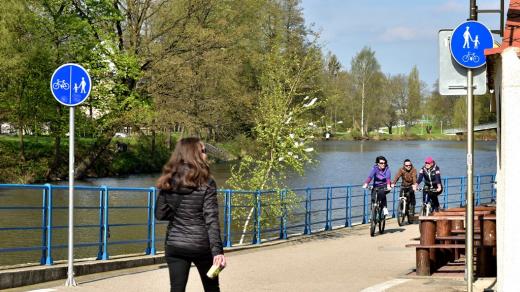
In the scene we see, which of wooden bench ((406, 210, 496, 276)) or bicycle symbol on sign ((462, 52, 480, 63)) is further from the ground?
bicycle symbol on sign ((462, 52, 480, 63))

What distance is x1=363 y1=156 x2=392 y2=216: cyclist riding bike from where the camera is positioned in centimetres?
1902

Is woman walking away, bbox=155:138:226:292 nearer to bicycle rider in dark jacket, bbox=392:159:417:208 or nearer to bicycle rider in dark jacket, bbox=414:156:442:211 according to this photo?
bicycle rider in dark jacket, bbox=414:156:442:211

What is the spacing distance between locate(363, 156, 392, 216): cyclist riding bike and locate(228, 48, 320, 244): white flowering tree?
1.63 metres

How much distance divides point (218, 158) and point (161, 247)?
38.6 metres

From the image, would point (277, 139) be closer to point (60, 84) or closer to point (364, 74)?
point (60, 84)

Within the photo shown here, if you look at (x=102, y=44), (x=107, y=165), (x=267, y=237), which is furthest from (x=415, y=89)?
(x=267, y=237)

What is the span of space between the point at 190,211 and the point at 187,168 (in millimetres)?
319

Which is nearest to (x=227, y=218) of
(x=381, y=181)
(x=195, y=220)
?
(x=381, y=181)

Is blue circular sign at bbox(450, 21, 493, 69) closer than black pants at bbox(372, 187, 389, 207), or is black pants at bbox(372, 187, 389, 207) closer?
blue circular sign at bbox(450, 21, 493, 69)

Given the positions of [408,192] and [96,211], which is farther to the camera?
[96,211]

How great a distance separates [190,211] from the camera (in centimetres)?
607

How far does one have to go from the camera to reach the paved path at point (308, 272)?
10.3 metres

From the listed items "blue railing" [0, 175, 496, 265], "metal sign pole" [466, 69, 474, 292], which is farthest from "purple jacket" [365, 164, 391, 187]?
"metal sign pole" [466, 69, 474, 292]

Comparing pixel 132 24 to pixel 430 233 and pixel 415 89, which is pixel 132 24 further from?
pixel 415 89
